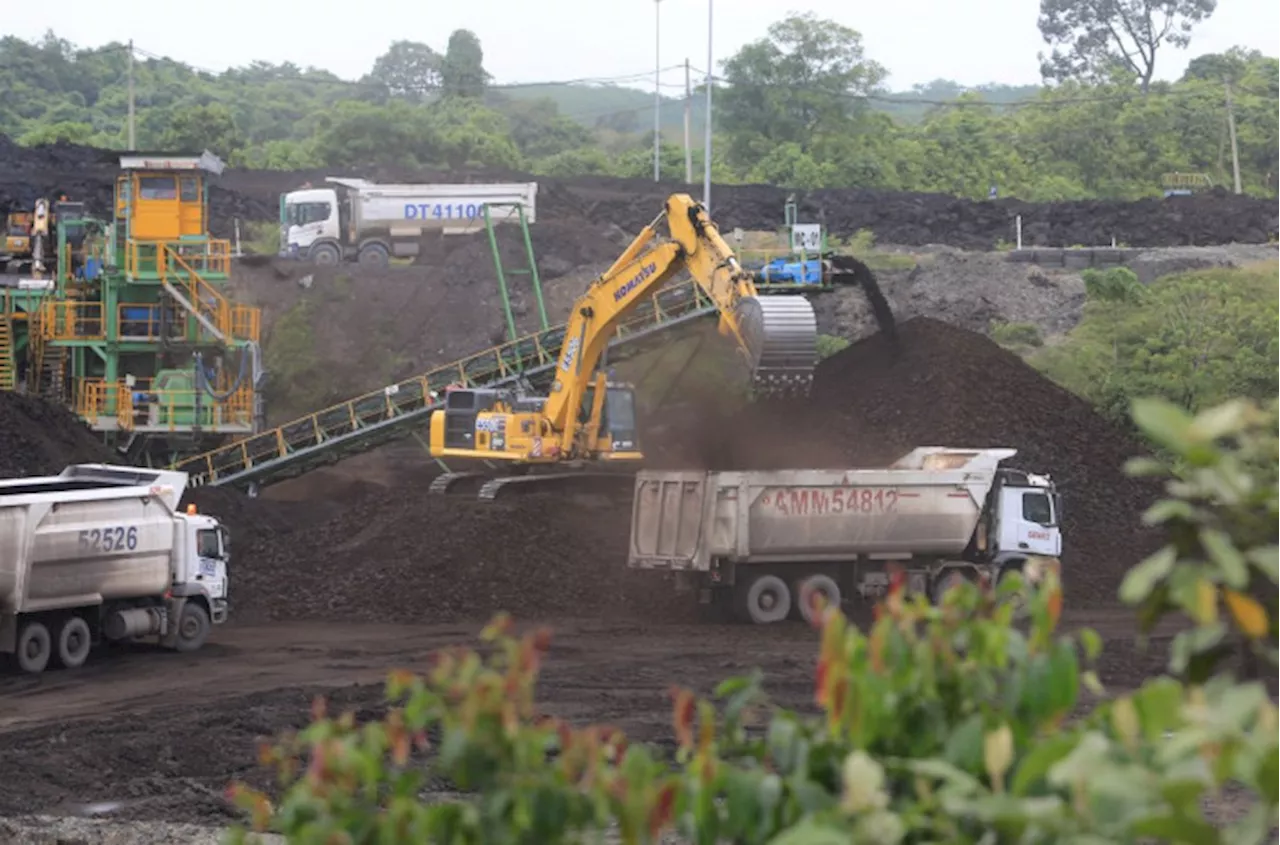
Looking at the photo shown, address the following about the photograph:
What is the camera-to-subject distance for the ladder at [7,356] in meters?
47.2

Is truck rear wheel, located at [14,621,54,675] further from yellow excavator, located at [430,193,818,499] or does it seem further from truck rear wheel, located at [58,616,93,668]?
yellow excavator, located at [430,193,818,499]

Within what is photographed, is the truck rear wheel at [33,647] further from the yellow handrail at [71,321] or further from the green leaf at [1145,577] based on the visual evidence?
the green leaf at [1145,577]

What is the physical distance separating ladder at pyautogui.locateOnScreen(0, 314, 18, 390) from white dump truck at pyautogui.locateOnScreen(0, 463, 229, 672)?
59.5ft

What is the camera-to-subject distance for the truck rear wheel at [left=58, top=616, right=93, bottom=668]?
26.7 meters

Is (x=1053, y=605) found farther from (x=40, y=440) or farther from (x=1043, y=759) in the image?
(x=40, y=440)

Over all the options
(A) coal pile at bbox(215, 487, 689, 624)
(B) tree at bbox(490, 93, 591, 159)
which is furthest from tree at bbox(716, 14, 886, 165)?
(A) coal pile at bbox(215, 487, 689, 624)

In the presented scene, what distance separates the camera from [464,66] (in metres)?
132

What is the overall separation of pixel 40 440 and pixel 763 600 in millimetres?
15772

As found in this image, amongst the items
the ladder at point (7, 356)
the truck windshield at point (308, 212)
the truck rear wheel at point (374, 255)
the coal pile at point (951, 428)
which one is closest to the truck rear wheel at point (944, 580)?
the coal pile at point (951, 428)

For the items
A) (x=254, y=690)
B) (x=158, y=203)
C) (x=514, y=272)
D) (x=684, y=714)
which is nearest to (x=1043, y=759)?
(x=684, y=714)

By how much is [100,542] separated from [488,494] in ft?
35.9

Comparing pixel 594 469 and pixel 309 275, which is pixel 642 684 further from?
pixel 309 275

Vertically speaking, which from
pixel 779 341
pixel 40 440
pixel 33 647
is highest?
pixel 779 341

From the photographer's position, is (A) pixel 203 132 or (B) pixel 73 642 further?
(A) pixel 203 132
